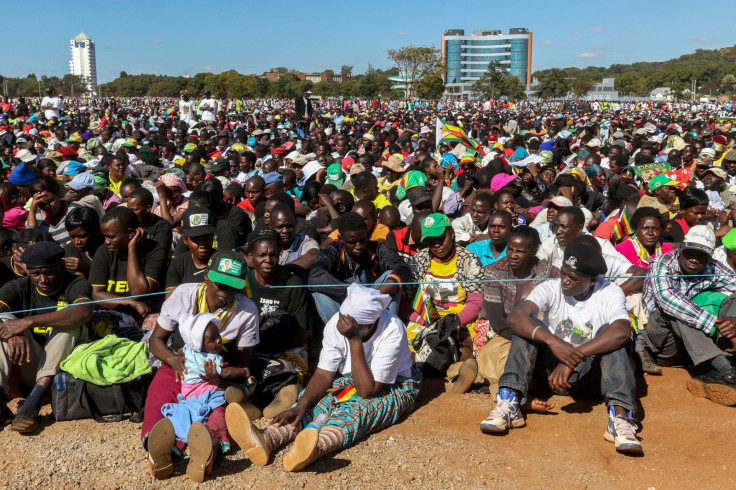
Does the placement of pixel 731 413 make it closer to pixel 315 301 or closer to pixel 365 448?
pixel 365 448

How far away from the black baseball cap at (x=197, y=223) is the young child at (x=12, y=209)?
2999 mm

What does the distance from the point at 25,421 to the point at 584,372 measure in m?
3.63

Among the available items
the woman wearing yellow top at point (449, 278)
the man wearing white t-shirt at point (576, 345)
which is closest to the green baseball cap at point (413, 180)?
the woman wearing yellow top at point (449, 278)

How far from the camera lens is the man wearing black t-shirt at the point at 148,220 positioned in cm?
586

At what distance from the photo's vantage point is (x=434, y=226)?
18.3ft

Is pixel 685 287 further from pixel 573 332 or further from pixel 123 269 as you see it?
pixel 123 269

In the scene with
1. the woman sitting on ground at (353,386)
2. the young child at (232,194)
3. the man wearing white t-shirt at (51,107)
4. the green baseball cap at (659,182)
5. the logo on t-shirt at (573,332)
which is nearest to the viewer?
the woman sitting on ground at (353,386)

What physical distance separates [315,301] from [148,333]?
131cm

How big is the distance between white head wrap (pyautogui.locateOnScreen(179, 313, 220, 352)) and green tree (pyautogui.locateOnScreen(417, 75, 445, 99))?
55146 mm

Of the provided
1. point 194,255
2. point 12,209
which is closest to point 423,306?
point 194,255

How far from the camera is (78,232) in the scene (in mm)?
5707

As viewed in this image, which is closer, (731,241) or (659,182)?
(731,241)

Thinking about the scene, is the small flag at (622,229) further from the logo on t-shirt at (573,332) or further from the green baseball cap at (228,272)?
the green baseball cap at (228,272)

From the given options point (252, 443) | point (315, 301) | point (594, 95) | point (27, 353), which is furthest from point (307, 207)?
point (594, 95)
